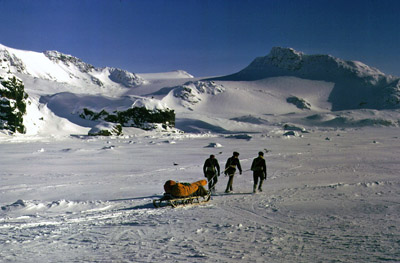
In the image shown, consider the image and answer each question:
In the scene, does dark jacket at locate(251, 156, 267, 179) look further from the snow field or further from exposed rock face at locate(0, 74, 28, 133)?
exposed rock face at locate(0, 74, 28, 133)

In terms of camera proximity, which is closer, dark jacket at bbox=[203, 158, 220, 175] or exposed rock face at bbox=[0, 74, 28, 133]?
dark jacket at bbox=[203, 158, 220, 175]

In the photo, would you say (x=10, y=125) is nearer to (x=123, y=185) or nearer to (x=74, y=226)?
(x=123, y=185)

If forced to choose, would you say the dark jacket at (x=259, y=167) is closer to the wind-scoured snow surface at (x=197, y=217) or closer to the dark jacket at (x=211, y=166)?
the wind-scoured snow surface at (x=197, y=217)

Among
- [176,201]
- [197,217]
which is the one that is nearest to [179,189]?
[176,201]

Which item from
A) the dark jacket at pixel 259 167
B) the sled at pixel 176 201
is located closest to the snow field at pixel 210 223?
the sled at pixel 176 201

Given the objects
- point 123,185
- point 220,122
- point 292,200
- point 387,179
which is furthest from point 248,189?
point 220,122

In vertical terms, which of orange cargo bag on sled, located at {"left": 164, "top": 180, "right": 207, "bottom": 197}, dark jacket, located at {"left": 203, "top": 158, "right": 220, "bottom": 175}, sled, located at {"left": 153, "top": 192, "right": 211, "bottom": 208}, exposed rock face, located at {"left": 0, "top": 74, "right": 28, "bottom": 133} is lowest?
sled, located at {"left": 153, "top": 192, "right": 211, "bottom": 208}

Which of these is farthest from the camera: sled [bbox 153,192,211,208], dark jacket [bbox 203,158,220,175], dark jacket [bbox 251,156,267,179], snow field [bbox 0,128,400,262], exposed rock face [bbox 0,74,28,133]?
exposed rock face [bbox 0,74,28,133]

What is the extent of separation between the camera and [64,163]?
23984mm

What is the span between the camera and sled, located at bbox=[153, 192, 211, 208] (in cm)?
1087

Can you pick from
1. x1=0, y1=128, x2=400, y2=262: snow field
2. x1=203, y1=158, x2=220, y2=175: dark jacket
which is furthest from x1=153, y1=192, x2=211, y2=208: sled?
x1=203, y1=158, x2=220, y2=175: dark jacket

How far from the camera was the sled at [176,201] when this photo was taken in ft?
35.7

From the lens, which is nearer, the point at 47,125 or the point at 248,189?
the point at 248,189

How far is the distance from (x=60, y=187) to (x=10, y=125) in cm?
4967
